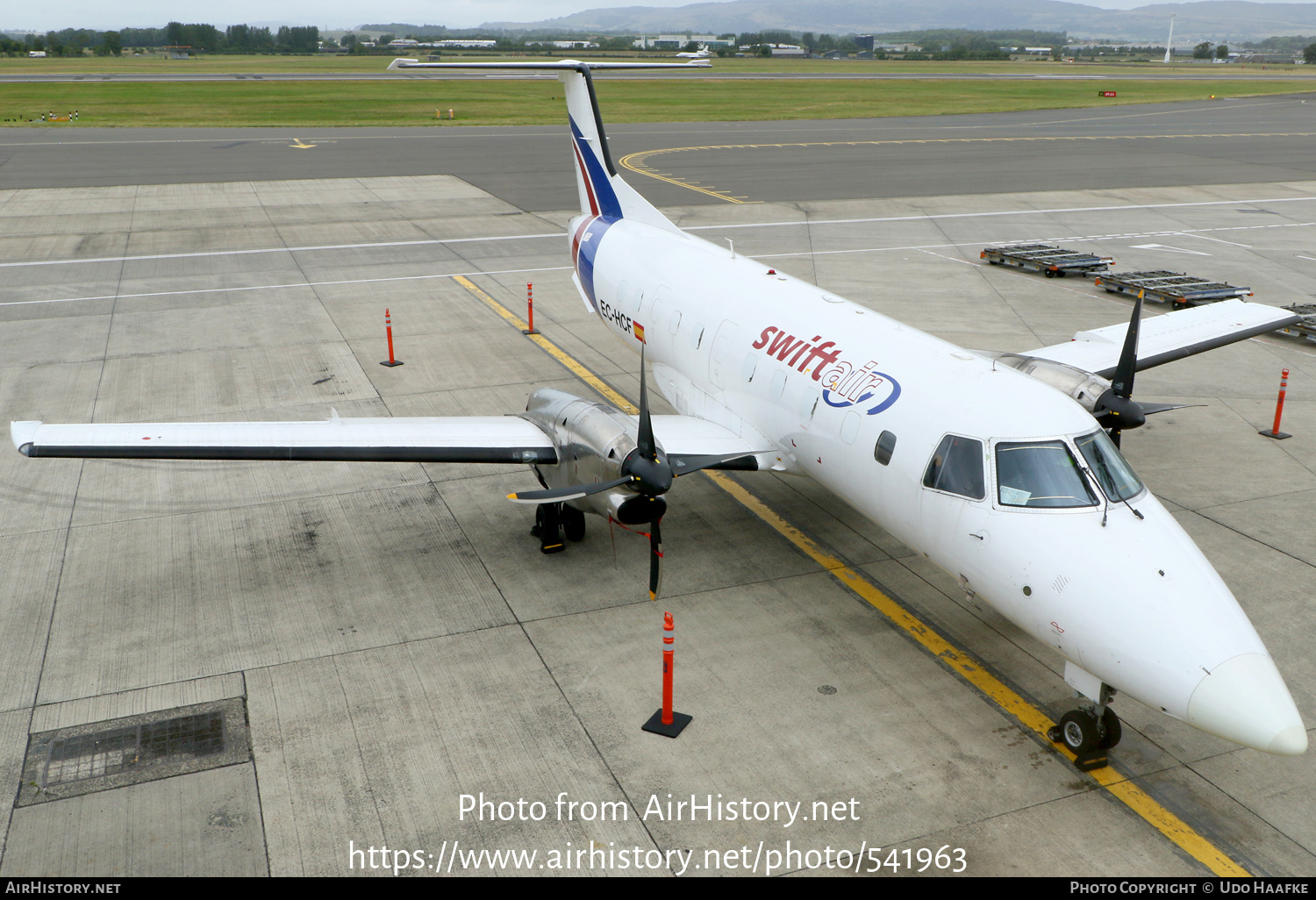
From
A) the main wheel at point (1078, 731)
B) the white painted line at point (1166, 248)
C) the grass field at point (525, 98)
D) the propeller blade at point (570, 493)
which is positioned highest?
the grass field at point (525, 98)

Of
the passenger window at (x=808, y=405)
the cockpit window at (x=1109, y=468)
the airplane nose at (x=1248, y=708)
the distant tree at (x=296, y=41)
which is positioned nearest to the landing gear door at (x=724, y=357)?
the passenger window at (x=808, y=405)

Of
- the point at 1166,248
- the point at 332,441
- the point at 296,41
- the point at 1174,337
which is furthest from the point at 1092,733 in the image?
the point at 296,41

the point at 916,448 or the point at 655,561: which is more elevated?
the point at 916,448

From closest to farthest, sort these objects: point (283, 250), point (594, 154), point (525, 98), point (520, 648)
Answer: point (520, 648), point (594, 154), point (283, 250), point (525, 98)

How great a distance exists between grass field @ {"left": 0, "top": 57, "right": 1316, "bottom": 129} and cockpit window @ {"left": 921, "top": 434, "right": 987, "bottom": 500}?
60909mm

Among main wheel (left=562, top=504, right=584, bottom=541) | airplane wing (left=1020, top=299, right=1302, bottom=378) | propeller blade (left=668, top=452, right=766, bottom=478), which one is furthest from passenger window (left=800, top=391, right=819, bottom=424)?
airplane wing (left=1020, top=299, right=1302, bottom=378)

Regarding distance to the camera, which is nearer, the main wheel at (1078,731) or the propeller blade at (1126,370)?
the main wheel at (1078,731)

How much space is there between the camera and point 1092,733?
8.55m

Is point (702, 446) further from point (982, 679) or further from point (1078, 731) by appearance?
point (1078, 731)

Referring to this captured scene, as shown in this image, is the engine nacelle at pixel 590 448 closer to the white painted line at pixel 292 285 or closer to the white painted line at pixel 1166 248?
the white painted line at pixel 292 285

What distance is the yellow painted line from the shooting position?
17766 millimetres

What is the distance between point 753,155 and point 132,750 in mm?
46631

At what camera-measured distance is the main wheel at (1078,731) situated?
8.57 m

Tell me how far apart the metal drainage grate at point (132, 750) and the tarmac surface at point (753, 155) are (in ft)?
97.9
